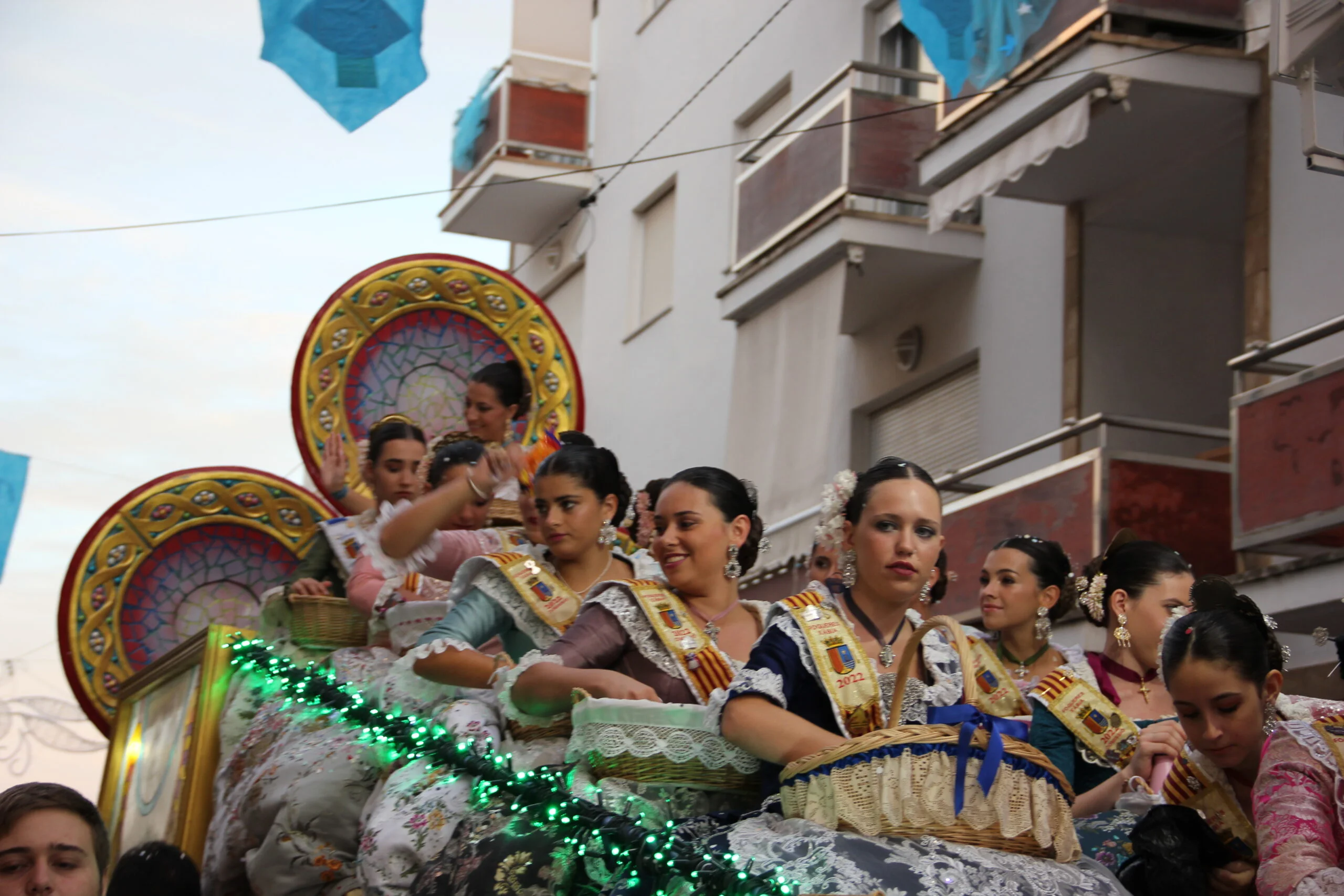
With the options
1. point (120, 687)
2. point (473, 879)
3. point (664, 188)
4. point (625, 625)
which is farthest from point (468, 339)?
point (664, 188)

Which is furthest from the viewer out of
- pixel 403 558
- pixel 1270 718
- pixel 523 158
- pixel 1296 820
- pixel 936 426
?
pixel 523 158

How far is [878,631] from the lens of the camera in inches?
154

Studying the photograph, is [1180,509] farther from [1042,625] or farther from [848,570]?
[848,570]

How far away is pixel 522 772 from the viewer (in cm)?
379

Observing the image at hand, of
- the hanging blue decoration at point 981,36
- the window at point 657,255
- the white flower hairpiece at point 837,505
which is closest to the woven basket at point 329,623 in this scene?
the white flower hairpiece at point 837,505

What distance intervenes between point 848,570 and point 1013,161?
664cm

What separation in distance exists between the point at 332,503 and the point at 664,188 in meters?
10.4

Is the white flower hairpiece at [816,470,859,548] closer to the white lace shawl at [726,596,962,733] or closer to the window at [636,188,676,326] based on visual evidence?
the white lace shawl at [726,596,962,733]

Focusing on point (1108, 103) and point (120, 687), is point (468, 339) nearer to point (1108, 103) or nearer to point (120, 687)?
point (120, 687)

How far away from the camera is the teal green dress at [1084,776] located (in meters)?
3.98

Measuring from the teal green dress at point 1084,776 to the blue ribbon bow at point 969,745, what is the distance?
30.7 inches

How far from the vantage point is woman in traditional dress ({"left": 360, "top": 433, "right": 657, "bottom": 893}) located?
4.31 meters

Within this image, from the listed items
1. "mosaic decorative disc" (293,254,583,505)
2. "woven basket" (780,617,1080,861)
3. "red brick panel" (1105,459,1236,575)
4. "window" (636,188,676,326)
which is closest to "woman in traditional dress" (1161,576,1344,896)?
"woven basket" (780,617,1080,861)

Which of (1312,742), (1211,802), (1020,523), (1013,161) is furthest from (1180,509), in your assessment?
(1312,742)
